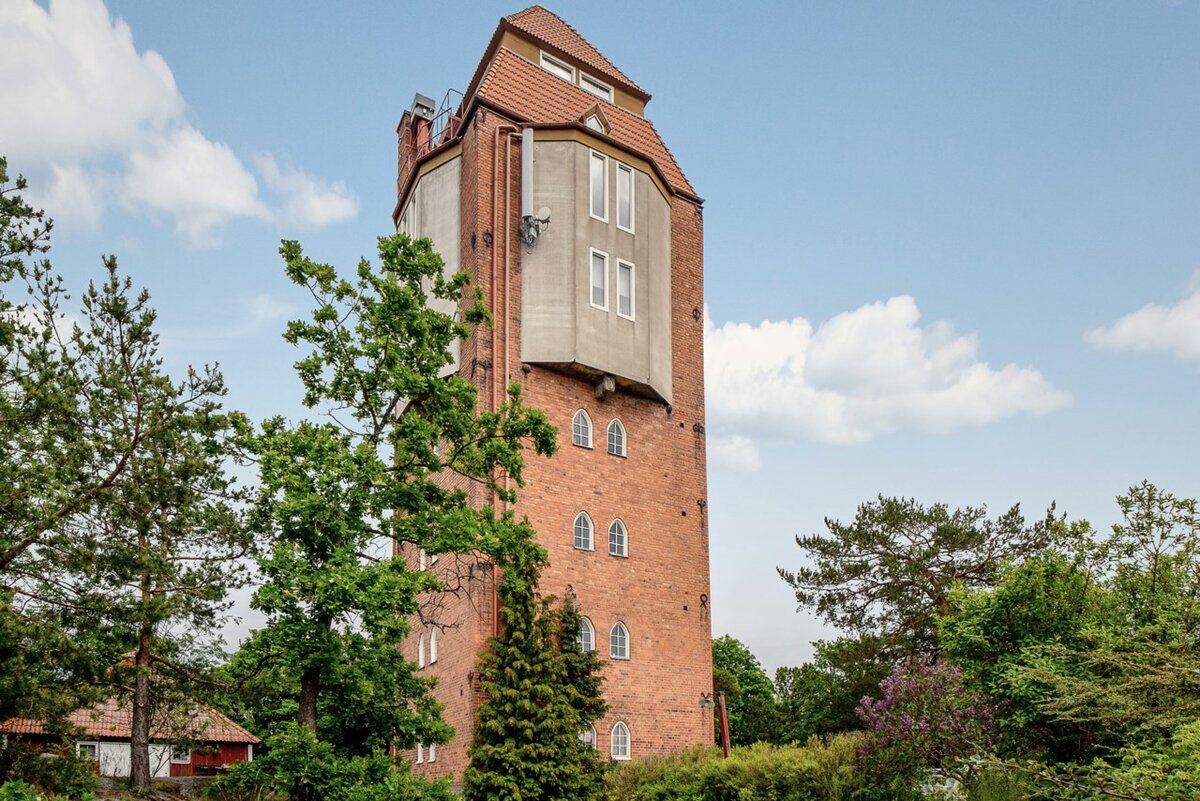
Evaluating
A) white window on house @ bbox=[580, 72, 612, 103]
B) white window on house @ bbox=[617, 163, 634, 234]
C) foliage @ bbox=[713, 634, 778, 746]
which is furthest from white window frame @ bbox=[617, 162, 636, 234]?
foliage @ bbox=[713, 634, 778, 746]

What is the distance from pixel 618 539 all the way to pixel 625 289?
22.7ft

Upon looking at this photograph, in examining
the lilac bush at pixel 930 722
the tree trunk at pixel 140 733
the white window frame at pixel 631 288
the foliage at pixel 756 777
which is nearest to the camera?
the lilac bush at pixel 930 722

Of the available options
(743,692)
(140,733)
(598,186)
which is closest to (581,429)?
(598,186)

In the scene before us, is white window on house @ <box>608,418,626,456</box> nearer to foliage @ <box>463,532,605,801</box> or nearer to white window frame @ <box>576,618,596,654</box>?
white window frame @ <box>576,618,596,654</box>

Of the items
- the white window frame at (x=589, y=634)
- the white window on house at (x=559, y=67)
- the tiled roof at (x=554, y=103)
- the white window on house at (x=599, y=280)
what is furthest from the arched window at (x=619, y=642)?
the white window on house at (x=559, y=67)

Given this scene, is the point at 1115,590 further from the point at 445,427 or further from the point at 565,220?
the point at 565,220

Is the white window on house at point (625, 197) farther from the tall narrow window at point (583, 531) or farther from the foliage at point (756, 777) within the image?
the foliage at point (756, 777)

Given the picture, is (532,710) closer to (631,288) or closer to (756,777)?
(756,777)

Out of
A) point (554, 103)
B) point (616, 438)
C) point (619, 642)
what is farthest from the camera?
point (554, 103)

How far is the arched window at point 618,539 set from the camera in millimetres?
29156

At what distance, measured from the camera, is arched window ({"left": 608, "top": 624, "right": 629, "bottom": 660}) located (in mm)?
28297

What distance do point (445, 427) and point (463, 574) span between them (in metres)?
6.95

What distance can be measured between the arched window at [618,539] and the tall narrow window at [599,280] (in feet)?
19.5

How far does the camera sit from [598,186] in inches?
1207
